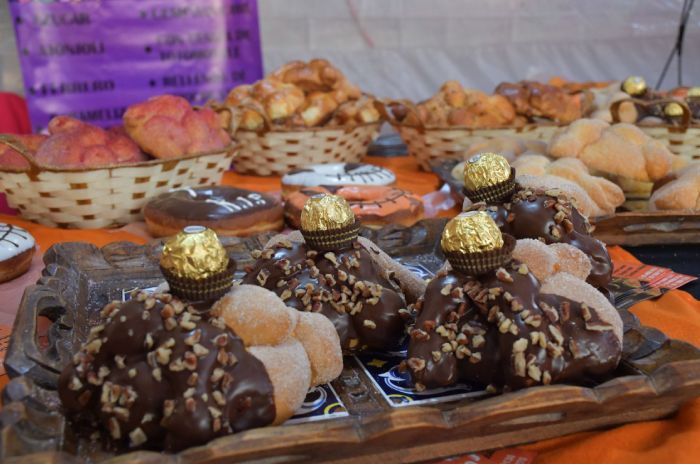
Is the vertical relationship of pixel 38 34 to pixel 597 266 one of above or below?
above

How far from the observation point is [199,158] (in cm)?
205

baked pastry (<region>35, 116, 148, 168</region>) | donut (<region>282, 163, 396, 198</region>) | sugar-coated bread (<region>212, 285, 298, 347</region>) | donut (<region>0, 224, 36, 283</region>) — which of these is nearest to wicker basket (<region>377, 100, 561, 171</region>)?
donut (<region>282, 163, 396, 198</region>)

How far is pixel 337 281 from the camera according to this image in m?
1.09

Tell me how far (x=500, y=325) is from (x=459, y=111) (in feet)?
5.60

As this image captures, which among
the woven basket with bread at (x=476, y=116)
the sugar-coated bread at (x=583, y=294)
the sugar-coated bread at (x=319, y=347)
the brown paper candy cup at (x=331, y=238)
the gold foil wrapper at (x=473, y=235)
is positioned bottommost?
the woven basket with bread at (x=476, y=116)

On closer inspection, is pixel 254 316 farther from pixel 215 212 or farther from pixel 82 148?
pixel 82 148

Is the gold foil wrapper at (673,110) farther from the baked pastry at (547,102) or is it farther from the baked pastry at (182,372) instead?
the baked pastry at (182,372)

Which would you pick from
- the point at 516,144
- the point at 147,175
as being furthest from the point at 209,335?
the point at 516,144

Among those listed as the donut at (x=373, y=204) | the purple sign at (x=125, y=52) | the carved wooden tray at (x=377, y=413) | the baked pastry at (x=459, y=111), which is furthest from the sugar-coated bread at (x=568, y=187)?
the purple sign at (x=125, y=52)

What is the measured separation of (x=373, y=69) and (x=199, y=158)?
1.83 metres

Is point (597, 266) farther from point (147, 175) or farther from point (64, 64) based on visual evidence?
point (64, 64)

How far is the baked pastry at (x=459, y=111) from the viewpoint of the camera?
2.48 m

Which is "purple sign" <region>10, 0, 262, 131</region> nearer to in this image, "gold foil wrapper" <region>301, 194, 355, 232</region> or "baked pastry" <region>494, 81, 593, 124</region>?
"baked pastry" <region>494, 81, 593, 124</region>

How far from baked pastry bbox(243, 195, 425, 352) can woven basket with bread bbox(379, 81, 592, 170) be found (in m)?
1.38
